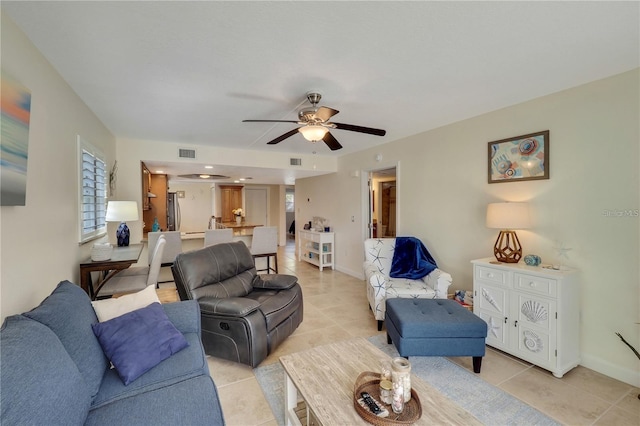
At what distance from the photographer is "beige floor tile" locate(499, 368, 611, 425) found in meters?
1.91

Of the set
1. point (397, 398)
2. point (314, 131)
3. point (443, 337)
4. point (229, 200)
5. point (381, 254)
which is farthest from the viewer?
point (229, 200)

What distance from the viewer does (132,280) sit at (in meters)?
3.09

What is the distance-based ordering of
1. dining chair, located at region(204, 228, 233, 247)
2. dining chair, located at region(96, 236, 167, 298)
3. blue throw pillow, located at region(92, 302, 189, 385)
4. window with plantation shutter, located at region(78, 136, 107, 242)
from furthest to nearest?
1. dining chair, located at region(204, 228, 233, 247)
2. dining chair, located at region(96, 236, 167, 298)
3. window with plantation shutter, located at region(78, 136, 107, 242)
4. blue throw pillow, located at region(92, 302, 189, 385)

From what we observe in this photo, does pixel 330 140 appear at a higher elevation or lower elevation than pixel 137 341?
higher

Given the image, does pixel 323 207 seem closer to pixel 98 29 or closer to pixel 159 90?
pixel 159 90

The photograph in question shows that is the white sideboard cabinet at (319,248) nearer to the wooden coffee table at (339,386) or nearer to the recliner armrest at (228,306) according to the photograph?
the recliner armrest at (228,306)

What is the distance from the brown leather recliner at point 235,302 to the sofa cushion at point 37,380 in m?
1.17

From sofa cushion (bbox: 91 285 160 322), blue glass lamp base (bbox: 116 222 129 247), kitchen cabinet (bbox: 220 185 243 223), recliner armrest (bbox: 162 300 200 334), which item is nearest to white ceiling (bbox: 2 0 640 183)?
blue glass lamp base (bbox: 116 222 129 247)

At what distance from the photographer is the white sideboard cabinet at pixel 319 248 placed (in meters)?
6.11

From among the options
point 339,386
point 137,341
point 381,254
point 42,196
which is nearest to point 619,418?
point 339,386

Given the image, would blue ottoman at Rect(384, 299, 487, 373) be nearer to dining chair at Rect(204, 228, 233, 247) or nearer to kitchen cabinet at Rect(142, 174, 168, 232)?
dining chair at Rect(204, 228, 233, 247)

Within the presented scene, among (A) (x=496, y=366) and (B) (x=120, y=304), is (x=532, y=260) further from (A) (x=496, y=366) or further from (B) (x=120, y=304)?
(B) (x=120, y=304)

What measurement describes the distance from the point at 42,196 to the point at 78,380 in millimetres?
1388

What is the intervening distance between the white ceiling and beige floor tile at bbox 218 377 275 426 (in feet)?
7.97
